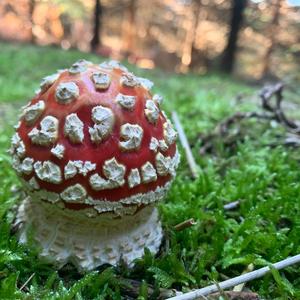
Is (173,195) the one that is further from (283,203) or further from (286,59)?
(286,59)

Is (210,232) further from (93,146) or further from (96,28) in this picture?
(96,28)

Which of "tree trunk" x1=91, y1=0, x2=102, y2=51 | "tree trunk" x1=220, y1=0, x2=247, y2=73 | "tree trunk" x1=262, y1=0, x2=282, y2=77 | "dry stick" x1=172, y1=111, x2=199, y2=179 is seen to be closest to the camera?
"dry stick" x1=172, y1=111, x2=199, y2=179

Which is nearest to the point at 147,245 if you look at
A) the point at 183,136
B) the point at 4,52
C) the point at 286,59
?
the point at 183,136

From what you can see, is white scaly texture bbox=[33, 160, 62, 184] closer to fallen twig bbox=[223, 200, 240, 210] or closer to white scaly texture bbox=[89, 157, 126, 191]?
white scaly texture bbox=[89, 157, 126, 191]

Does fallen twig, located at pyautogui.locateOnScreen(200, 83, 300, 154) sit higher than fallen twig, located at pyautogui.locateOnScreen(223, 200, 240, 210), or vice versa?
fallen twig, located at pyautogui.locateOnScreen(200, 83, 300, 154)

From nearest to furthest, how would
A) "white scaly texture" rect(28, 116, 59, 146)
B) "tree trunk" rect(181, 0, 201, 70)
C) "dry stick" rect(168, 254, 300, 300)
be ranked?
1. "dry stick" rect(168, 254, 300, 300)
2. "white scaly texture" rect(28, 116, 59, 146)
3. "tree trunk" rect(181, 0, 201, 70)

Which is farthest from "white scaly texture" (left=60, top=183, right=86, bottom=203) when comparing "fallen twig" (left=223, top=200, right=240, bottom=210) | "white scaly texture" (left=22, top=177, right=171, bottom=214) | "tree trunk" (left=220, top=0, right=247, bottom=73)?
"tree trunk" (left=220, top=0, right=247, bottom=73)

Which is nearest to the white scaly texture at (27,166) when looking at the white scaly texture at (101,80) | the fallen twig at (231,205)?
the white scaly texture at (101,80)
